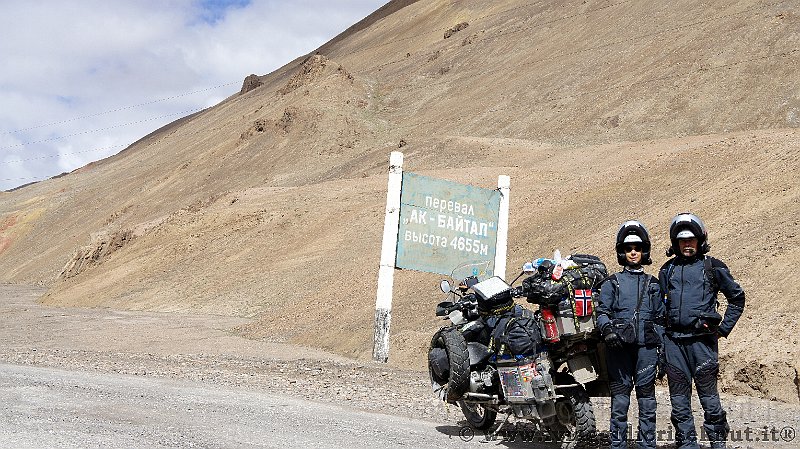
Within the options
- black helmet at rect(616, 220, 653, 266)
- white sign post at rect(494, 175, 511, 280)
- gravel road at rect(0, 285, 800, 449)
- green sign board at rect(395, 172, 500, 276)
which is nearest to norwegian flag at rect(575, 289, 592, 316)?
black helmet at rect(616, 220, 653, 266)

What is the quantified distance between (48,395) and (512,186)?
879 inches

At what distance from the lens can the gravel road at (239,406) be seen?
7945 mm

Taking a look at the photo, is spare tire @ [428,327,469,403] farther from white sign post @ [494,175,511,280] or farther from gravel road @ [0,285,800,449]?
white sign post @ [494,175,511,280]

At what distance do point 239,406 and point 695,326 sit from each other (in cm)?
497

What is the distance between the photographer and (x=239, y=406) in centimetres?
971

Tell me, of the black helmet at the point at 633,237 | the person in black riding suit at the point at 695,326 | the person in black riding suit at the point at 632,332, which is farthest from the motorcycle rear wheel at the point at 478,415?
the black helmet at the point at 633,237

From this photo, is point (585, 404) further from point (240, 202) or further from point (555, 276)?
point (240, 202)

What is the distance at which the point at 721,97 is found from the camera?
40.8 meters

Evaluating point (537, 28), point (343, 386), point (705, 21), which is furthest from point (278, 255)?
point (537, 28)

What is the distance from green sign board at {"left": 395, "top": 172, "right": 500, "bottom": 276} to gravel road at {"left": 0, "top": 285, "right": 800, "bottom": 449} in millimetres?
1971

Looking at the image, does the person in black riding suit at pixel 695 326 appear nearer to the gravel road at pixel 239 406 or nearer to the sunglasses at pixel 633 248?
the sunglasses at pixel 633 248

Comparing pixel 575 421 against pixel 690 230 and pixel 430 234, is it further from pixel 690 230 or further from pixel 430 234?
pixel 430 234

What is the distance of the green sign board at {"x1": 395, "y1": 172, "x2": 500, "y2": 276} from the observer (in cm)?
1559

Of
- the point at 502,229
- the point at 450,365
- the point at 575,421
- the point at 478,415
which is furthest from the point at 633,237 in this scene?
the point at 502,229
